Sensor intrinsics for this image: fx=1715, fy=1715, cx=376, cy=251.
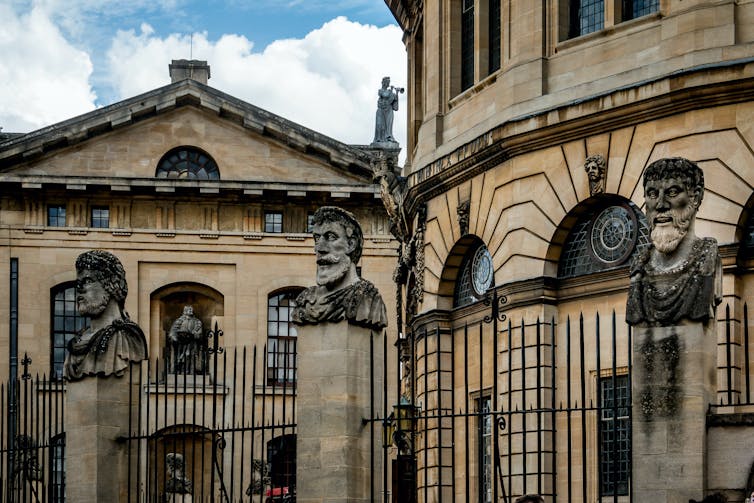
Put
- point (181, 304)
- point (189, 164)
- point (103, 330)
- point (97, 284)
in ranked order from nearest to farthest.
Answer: point (103, 330)
point (97, 284)
point (181, 304)
point (189, 164)

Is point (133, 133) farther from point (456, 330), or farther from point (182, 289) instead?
point (456, 330)

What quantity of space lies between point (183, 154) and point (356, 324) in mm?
35562

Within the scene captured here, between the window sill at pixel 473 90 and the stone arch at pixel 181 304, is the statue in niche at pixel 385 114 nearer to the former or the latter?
the stone arch at pixel 181 304

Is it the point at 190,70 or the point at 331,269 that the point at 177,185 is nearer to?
the point at 190,70

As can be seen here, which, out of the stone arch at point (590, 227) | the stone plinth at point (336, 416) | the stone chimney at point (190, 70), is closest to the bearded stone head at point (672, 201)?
the stone plinth at point (336, 416)

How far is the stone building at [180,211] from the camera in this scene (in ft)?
169

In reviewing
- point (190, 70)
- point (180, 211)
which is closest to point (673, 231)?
point (180, 211)

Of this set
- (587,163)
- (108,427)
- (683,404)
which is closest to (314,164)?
(587,163)

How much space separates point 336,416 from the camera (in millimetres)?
18438

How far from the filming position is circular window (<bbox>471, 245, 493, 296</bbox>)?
3130 centimetres

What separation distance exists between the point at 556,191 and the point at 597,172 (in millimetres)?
1094

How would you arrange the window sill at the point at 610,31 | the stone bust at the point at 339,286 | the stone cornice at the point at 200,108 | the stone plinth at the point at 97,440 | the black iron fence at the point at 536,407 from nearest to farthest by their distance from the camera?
the stone bust at the point at 339,286 → the stone plinth at the point at 97,440 → the black iron fence at the point at 536,407 → the window sill at the point at 610,31 → the stone cornice at the point at 200,108

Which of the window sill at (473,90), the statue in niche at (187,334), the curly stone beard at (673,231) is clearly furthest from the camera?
the statue in niche at (187,334)

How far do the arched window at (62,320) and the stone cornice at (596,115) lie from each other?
70.1ft
